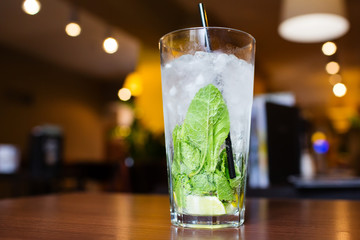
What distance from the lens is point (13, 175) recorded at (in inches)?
148

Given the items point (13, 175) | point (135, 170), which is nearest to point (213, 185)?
point (135, 170)

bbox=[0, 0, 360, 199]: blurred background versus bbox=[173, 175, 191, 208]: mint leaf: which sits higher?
bbox=[0, 0, 360, 199]: blurred background

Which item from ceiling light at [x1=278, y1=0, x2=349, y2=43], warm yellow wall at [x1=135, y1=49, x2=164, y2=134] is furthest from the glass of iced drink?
warm yellow wall at [x1=135, y1=49, x2=164, y2=134]

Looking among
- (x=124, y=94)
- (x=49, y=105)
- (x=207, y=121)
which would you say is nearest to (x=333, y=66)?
(x=124, y=94)

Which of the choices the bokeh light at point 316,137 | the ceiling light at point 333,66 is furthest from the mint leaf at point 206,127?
Result: the ceiling light at point 333,66

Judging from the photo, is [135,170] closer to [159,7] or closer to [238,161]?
[159,7]

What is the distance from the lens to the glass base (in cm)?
49

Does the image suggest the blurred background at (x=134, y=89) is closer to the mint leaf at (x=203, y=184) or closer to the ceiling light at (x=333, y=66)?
the ceiling light at (x=333, y=66)

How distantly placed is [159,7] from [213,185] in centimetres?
453

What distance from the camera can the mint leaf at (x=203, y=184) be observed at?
494mm

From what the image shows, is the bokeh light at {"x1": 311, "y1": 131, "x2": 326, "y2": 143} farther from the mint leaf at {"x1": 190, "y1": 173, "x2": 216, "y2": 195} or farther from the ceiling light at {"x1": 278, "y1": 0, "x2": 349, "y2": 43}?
the mint leaf at {"x1": 190, "y1": 173, "x2": 216, "y2": 195}

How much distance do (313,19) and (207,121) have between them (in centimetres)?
247

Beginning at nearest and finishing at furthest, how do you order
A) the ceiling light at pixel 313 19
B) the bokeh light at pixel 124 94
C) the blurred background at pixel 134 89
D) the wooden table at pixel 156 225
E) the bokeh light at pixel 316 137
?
the wooden table at pixel 156 225, the blurred background at pixel 134 89, the ceiling light at pixel 313 19, the bokeh light at pixel 316 137, the bokeh light at pixel 124 94

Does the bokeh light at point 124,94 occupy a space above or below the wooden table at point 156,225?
above
